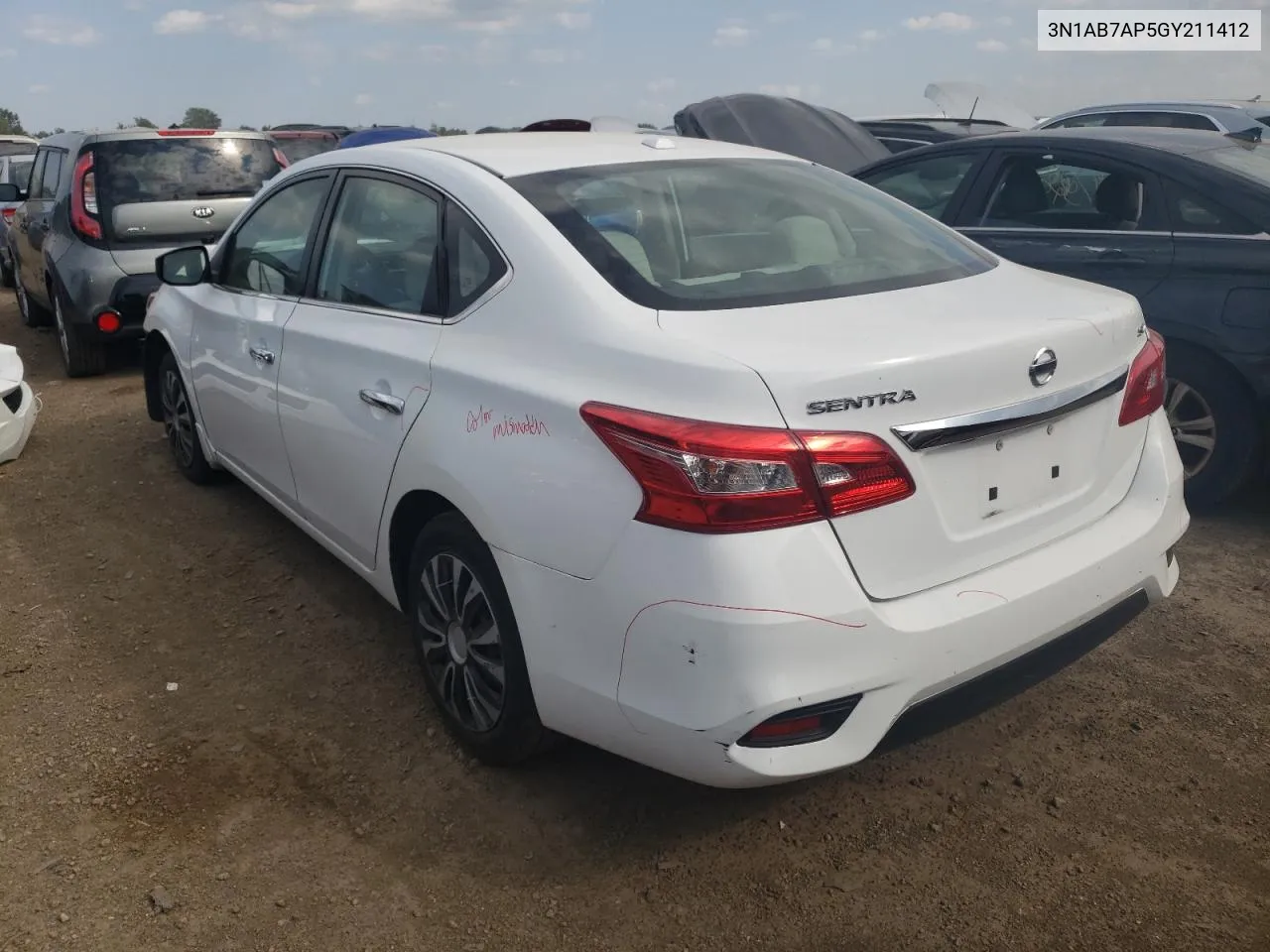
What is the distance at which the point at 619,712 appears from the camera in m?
2.31

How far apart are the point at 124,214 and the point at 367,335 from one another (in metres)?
5.15

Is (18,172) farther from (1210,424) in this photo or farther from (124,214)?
(1210,424)

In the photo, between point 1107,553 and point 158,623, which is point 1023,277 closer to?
point 1107,553

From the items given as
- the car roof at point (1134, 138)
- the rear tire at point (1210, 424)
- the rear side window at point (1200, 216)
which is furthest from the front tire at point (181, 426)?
the rear side window at point (1200, 216)

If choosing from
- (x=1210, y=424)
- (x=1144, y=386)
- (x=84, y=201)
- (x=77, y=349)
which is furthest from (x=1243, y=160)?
(x=77, y=349)

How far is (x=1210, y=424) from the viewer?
4414 millimetres

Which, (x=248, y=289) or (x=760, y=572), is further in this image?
(x=248, y=289)

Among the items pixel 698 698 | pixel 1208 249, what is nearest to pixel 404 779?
pixel 698 698

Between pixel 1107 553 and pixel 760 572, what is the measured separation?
100 cm

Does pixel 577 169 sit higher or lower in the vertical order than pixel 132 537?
higher

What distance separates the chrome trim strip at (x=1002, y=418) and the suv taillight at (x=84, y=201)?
681 cm

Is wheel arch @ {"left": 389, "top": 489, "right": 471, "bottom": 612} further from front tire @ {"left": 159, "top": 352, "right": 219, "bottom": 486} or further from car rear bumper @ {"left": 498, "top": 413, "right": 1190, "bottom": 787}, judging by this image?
front tire @ {"left": 159, "top": 352, "right": 219, "bottom": 486}

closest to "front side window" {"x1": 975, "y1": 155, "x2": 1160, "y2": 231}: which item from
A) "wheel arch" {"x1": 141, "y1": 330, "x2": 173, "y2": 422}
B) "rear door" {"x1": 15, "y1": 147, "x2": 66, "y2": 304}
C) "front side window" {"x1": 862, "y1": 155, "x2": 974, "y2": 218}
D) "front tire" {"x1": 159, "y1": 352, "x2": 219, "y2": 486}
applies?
"front side window" {"x1": 862, "y1": 155, "x2": 974, "y2": 218}

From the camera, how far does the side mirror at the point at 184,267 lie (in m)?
4.43
